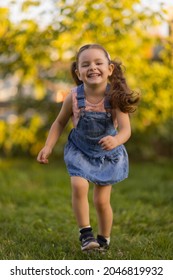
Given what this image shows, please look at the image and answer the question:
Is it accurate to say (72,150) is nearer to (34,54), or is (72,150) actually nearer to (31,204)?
(31,204)

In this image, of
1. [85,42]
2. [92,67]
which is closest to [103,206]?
[92,67]

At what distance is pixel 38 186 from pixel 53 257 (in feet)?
10.5

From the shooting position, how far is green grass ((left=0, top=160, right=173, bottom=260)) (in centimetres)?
331

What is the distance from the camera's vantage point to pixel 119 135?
10.2 feet

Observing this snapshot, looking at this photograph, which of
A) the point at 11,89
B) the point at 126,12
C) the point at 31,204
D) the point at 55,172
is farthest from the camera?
the point at 11,89

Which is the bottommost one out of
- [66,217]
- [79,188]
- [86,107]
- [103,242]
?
[66,217]

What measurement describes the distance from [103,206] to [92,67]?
813mm

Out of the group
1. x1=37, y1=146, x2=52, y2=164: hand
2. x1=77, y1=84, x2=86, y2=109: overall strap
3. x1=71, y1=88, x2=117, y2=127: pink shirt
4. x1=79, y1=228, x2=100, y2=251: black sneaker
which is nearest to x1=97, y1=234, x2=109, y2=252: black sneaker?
x1=79, y1=228, x2=100, y2=251: black sneaker

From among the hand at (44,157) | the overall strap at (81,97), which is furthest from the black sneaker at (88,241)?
the overall strap at (81,97)

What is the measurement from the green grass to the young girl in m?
0.27

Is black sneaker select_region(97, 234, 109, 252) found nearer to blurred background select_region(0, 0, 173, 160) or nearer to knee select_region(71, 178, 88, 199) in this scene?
knee select_region(71, 178, 88, 199)

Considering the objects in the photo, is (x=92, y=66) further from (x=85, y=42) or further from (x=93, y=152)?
(x=85, y=42)

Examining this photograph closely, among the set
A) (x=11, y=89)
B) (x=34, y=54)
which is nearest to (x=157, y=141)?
(x=11, y=89)

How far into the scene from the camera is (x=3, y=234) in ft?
12.6
